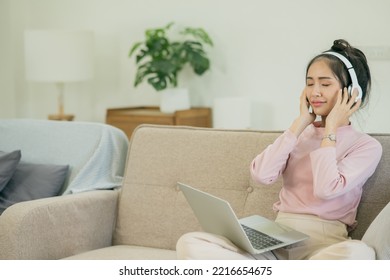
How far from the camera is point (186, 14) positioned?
4391 mm

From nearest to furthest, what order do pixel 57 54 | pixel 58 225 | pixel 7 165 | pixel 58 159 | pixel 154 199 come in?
1. pixel 58 225
2. pixel 154 199
3. pixel 7 165
4. pixel 58 159
5. pixel 57 54

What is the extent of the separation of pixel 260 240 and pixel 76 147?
1.05 meters

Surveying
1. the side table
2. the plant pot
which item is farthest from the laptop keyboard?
the plant pot

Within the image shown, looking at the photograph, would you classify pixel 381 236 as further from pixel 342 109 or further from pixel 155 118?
pixel 155 118

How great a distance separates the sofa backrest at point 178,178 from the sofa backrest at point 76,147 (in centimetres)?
16

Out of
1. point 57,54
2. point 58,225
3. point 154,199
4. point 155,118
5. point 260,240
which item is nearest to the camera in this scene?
point 260,240

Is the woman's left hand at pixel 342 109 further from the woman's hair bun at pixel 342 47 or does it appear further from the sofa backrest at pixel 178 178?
the sofa backrest at pixel 178 178


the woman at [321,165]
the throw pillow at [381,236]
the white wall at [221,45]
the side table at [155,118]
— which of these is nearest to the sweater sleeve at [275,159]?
the woman at [321,165]

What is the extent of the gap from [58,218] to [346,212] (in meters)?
0.92

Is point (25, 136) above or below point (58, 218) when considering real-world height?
above

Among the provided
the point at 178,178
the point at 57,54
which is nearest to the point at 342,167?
the point at 178,178

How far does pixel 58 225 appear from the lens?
219 centimetres

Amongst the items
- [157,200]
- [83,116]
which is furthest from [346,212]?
A: [83,116]
